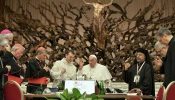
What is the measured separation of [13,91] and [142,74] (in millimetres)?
2838

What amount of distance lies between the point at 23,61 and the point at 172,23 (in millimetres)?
4765

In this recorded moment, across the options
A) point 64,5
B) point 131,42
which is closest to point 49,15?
point 64,5

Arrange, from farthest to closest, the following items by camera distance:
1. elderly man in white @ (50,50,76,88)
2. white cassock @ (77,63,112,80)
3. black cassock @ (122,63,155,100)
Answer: white cassock @ (77,63,112,80), elderly man in white @ (50,50,76,88), black cassock @ (122,63,155,100)

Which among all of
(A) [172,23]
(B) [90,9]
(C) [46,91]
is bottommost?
(C) [46,91]

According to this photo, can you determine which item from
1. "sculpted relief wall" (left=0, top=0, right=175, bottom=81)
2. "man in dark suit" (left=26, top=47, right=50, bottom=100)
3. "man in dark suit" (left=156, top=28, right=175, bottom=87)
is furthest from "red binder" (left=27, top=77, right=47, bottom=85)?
"sculpted relief wall" (left=0, top=0, right=175, bottom=81)

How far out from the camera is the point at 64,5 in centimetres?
A: 1134

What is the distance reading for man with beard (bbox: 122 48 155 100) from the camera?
562 centimetres

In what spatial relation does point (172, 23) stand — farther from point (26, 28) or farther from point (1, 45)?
point (1, 45)

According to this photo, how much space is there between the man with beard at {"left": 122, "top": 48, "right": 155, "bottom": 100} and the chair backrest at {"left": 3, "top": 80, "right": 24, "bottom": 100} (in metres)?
2.53

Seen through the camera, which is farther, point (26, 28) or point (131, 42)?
point (26, 28)

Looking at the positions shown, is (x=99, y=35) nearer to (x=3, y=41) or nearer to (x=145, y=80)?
(x=145, y=80)

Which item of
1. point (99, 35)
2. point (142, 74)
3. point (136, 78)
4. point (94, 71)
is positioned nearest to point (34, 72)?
point (94, 71)

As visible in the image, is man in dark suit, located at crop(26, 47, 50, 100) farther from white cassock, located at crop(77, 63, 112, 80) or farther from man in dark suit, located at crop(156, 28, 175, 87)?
man in dark suit, located at crop(156, 28, 175, 87)

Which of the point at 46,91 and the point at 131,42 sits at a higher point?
the point at 131,42
